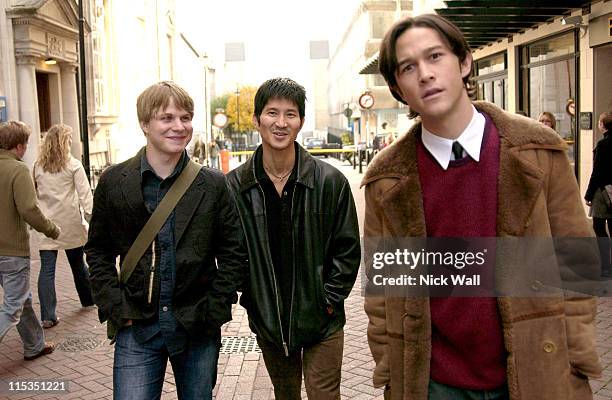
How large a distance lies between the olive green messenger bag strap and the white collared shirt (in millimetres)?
1274

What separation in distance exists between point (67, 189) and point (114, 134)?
18.7 metres

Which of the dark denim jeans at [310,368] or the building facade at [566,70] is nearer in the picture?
the dark denim jeans at [310,368]

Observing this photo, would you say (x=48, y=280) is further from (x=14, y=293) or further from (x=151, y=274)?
(x=151, y=274)

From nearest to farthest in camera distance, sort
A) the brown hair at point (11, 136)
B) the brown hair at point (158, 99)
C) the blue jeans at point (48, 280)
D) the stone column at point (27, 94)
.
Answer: the brown hair at point (158, 99)
the brown hair at point (11, 136)
the blue jeans at point (48, 280)
the stone column at point (27, 94)

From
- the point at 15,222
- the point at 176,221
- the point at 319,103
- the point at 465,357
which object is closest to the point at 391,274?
the point at 465,357

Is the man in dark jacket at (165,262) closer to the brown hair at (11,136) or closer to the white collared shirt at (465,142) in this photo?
the white collared shirt at (465,142)

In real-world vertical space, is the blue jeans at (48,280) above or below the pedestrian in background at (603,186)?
below

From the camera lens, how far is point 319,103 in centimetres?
14175

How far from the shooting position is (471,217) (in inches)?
90.4

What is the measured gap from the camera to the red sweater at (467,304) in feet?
7.49

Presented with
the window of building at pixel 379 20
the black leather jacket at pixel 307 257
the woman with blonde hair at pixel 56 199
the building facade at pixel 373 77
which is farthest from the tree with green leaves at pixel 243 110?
the black leather jacket at pixel 307 257

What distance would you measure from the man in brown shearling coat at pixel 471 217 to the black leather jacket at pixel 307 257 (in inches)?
35.7

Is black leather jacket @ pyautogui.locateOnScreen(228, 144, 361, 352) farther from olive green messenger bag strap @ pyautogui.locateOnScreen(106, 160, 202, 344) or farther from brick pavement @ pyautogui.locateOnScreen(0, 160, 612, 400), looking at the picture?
brick pavement @ pyautogui.locateOnScreen(0, 160, 612, 400)

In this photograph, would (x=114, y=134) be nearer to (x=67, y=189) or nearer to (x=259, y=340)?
(x=67, y=189)
